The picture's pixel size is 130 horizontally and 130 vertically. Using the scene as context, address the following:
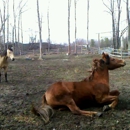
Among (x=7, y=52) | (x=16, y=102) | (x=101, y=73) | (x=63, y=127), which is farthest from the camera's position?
(x=7, y=52)

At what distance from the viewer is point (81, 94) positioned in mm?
4176

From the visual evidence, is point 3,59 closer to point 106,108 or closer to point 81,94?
point 81,94

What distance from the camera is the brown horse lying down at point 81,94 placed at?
3959 mm

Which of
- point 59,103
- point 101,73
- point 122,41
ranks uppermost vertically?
point 122,41

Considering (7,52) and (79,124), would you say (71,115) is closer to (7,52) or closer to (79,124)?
(79,124)

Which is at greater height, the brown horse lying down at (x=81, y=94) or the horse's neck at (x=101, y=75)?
the horse's neck at (x=101, y=75)

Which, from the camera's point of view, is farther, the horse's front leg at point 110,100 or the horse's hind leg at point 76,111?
the horse's front leg at point 110,100

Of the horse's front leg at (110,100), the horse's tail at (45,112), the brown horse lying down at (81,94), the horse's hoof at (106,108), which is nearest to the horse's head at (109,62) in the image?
the brown horse lying down at (81,94)

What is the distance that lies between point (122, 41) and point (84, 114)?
25884 mm

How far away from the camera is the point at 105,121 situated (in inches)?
142

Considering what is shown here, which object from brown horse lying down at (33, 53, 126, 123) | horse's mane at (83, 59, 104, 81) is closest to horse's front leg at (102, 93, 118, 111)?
brown horse lying down at (33, 53, 126, 123)

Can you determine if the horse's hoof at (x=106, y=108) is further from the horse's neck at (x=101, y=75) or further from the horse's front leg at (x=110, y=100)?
the horse's neck at (x=101, y=75)

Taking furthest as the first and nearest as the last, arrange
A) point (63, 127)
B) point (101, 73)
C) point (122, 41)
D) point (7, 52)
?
1. point (122, 41)
2. point (7, 52)
3. point (101, 73)
4. point (63, 127)

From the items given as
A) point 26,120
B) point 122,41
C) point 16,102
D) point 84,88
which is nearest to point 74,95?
point 84,88
